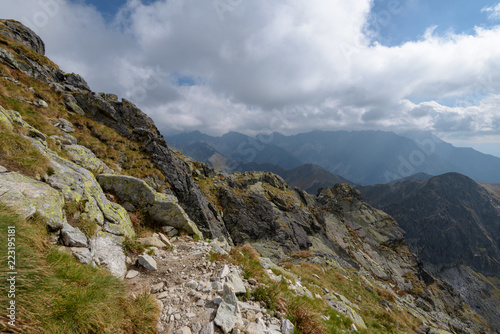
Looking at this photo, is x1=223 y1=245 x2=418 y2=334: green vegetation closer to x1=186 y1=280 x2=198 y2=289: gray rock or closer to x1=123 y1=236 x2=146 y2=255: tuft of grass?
x1=186 y1=280 x2=198 y2=289: gray rock

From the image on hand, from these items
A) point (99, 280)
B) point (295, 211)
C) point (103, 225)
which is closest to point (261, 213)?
point (295, 211)

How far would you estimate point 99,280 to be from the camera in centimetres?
557

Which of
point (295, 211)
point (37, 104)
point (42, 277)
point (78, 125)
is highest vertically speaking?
point (37, 104)

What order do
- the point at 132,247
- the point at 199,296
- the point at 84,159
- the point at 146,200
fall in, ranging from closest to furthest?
the point at 199,296, the point at 132,247, the point at 146,200, the point at 84,159

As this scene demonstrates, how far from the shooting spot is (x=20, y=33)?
49250 mm

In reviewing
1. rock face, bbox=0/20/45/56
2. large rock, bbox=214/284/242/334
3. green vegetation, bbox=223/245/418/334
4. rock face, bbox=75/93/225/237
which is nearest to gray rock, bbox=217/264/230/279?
green vegetation, bbox=223/245/418/334

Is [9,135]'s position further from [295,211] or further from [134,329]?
[295,211]

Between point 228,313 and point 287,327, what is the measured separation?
2035mm

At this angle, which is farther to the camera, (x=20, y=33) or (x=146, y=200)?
(x=20, y=33)

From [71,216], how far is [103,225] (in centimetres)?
145

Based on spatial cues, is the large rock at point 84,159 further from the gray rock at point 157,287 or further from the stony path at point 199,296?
the gray rock at point 157,287

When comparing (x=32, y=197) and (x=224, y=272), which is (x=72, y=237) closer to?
(x=32, y=197)

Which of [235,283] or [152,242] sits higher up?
[152,242]

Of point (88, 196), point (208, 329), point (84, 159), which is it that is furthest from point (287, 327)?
point (84, 159)
